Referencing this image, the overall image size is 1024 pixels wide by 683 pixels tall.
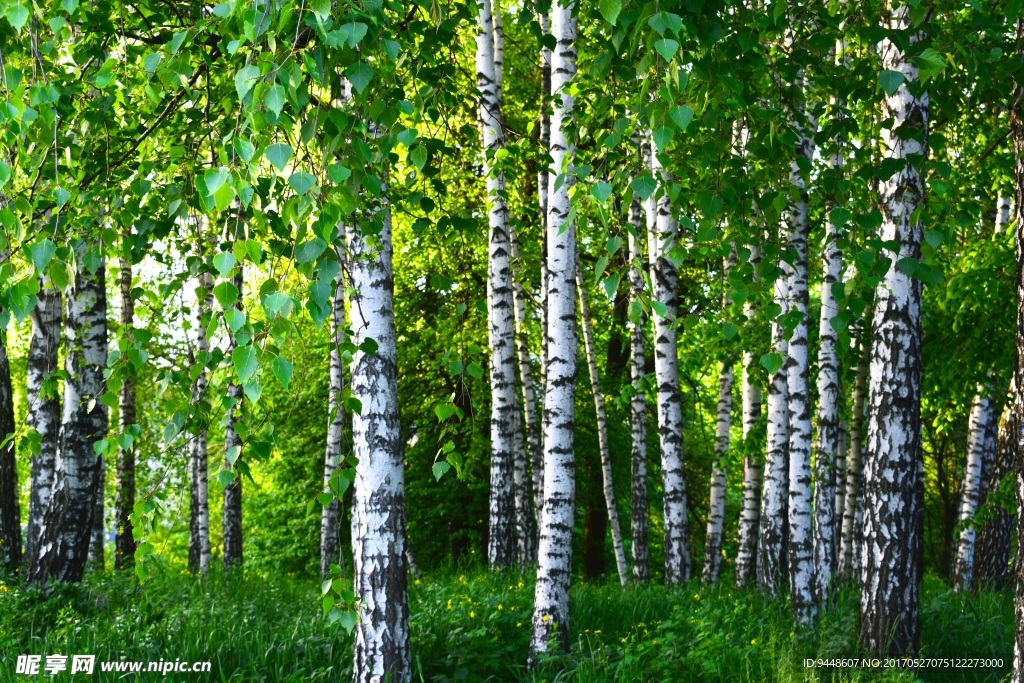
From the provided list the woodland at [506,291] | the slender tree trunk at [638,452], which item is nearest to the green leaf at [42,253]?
→ the woodland at [506,291]

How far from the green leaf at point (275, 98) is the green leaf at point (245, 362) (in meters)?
0.63

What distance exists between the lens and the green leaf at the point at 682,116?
2789 millimetres

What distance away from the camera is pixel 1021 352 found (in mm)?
4492

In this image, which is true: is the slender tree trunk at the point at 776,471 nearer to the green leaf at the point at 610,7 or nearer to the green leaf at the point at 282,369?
the green leaf at the point at 610,7

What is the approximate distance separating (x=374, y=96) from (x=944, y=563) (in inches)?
1206

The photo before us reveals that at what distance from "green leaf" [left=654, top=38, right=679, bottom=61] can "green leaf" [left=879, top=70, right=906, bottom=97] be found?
1.00m

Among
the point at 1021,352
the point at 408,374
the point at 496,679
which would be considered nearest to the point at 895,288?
the point at 1021,352

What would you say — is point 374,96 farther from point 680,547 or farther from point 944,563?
point 944,563

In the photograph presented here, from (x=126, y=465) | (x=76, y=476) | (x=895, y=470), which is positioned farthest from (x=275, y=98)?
(x=126, y=465)

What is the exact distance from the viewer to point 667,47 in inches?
104

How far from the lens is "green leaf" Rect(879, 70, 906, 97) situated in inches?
125

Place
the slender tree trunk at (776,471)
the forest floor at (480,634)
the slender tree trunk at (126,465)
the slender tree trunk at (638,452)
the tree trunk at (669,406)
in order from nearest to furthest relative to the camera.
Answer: the forest floor at (480,634) < the slender tree trunk at (776,471) < the tree trunk at (669,406) < the slender tree trunk at (638,452) < the slender tree trunk at (126,465)

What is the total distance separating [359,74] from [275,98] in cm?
43

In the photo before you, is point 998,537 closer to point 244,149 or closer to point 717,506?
point 717,506
